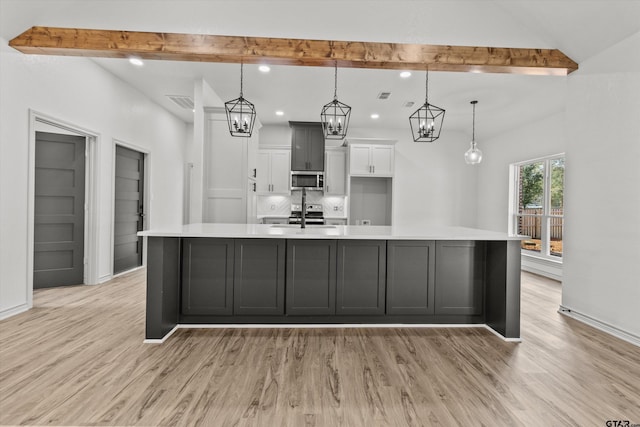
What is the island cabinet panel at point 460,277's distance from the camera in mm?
3176

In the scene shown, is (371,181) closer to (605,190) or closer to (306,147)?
(306,147)

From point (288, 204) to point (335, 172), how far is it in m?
1.22

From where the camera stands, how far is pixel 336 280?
312 centimetres

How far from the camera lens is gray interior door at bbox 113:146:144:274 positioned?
509cm

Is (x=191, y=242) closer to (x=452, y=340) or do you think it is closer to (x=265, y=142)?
(x=452, y=340)

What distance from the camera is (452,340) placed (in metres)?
2.88

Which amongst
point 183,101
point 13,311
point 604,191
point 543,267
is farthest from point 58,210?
point 543,267

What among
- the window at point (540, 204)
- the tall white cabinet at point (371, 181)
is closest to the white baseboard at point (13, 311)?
the tall white cabinet at point (371, 181)

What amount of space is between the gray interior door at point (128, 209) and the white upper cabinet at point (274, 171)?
217 cm

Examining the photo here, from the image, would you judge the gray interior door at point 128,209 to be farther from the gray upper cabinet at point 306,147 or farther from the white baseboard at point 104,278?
the gray upper cabinet at point 306,147

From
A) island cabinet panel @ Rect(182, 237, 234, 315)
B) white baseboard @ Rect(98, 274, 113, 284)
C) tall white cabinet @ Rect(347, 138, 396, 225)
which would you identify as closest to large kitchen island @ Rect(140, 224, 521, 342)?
island cabinet panel @ Rect(182, 237, 234, 315)

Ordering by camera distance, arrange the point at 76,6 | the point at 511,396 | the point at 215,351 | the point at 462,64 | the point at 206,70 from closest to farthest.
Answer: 1. the point at 511,396
2. the point at 215,351
3. the point at 76,6
4. the point at 462,64
5. the point at 206,70

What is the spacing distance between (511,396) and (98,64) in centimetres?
572

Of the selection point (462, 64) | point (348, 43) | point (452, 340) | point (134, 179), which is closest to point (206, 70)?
point (348, 43)
